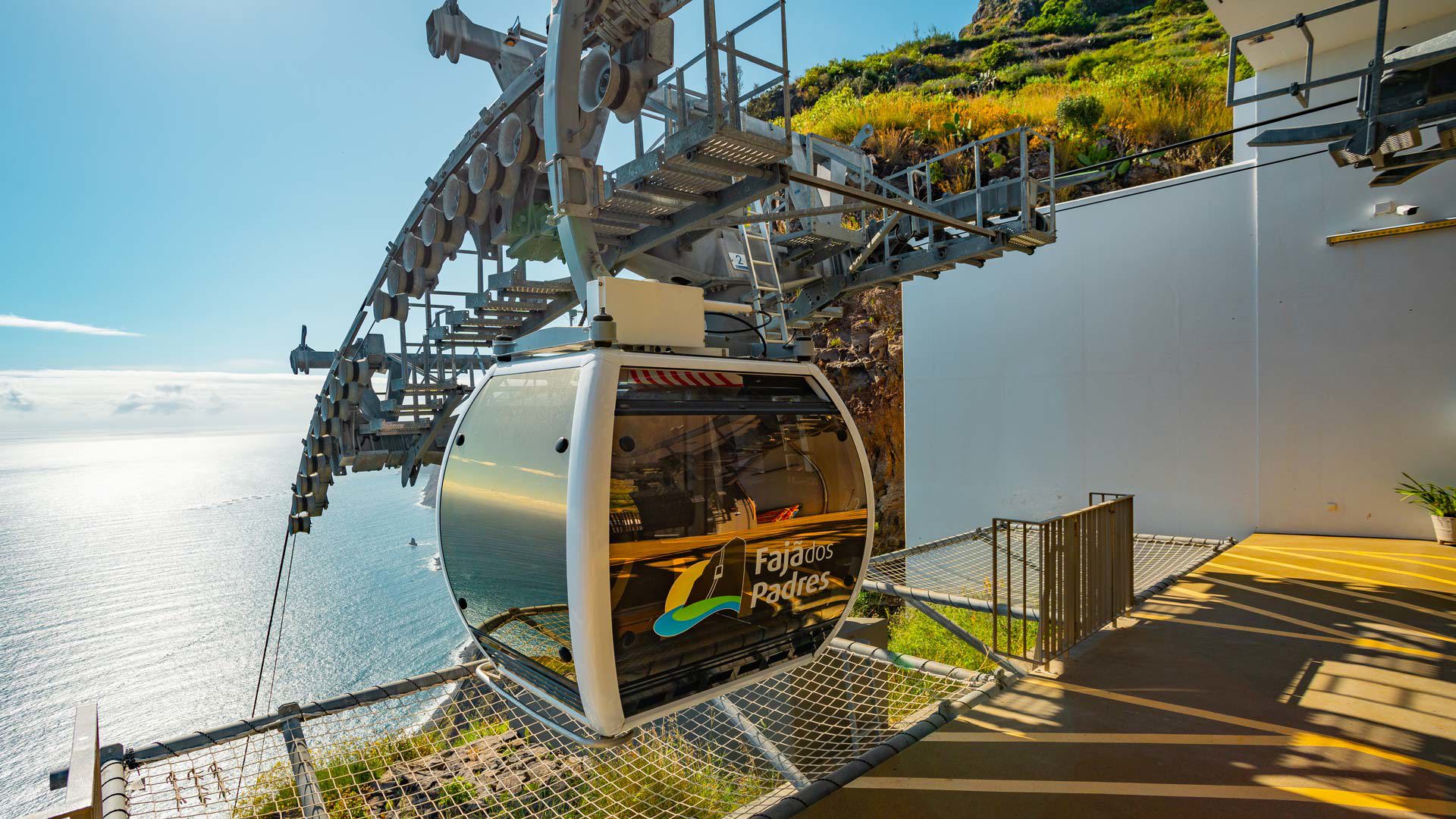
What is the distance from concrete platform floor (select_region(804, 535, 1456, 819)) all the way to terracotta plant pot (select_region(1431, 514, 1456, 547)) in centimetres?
299

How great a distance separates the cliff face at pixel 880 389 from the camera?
65.0 ft

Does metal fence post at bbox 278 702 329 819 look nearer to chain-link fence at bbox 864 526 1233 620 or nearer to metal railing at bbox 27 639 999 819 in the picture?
metal railing at bbox 27 639 999 819

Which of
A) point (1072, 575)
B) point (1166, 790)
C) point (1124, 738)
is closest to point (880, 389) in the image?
point (1072, 575)

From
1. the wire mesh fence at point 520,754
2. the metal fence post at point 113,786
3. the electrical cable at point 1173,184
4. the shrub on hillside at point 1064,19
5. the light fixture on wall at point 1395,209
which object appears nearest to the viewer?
the metal fence post at point 113,786

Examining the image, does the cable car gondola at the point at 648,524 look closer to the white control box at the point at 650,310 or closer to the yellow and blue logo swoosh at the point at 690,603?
the yellow and blue logo swoosh at the point at 690,603

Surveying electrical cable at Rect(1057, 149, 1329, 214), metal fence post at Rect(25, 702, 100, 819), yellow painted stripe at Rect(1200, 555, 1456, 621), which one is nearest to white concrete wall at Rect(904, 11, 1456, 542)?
electrical cable at Rect(1057, 149, 1329, 214)

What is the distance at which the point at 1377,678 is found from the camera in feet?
13.4

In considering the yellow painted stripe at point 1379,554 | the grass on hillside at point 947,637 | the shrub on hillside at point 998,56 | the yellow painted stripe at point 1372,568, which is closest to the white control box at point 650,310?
the grass on hillside at point 947,637

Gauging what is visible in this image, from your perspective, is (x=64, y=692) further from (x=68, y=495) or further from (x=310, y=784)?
(x=68, y=495)

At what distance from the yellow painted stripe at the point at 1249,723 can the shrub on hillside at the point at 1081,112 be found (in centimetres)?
1763

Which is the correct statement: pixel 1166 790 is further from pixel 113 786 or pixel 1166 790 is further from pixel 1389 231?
pixel 1389 231

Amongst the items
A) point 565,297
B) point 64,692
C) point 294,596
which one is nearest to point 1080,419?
point 565,297

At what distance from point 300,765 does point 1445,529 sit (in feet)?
35.0

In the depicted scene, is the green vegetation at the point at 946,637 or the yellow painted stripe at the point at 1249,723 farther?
the green vegetation at the point at 946,637
